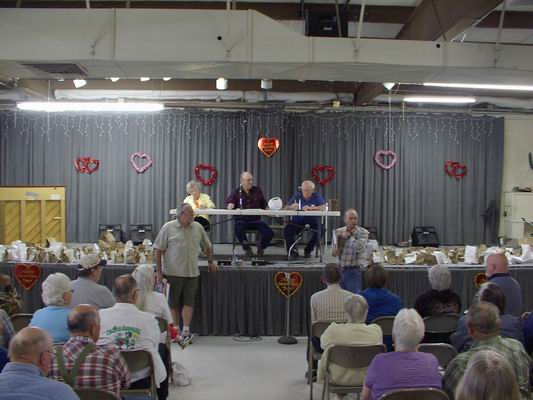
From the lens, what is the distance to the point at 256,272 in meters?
6.39

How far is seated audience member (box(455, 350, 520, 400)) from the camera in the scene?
5.45ft

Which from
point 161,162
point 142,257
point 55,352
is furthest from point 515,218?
point 55,352

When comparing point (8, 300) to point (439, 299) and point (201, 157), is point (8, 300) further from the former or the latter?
point (201, 157)

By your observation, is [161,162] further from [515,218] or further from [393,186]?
[515,218]

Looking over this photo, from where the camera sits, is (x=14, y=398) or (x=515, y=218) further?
(x=515, y=218)

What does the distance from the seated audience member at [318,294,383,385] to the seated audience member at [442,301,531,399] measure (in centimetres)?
80

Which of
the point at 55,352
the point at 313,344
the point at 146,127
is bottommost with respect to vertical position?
the point at 313,344

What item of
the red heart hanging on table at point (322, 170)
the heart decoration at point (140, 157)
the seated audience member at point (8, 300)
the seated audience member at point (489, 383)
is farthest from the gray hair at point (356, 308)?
the heart decoration at point (140, 157)

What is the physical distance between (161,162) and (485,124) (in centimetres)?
733

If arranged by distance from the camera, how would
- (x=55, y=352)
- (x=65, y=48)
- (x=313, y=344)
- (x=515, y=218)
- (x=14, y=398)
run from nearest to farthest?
(x=14, y=398) < (x=55, y=352) < (x=313, y=344) < (x=65, y=48) < (x=515, y=218)

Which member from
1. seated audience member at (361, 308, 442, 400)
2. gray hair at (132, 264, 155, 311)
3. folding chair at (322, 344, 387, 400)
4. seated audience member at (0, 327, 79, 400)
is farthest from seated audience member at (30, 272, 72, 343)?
seated audience member at (361, 308, 442, 400)

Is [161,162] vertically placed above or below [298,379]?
above

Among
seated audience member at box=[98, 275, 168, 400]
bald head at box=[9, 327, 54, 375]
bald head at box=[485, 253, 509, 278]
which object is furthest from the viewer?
bald head at box=[485, 253, 509, 278]

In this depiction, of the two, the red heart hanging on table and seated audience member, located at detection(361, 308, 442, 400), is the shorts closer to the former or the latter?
seated audience member, located at detection(361, 308, 442, 400)
